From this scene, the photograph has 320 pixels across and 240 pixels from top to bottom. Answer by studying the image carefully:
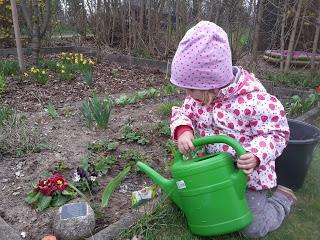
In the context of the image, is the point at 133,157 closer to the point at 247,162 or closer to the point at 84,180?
the point at 84,180

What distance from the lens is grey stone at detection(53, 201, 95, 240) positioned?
188cm

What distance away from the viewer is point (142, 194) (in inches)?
85.9

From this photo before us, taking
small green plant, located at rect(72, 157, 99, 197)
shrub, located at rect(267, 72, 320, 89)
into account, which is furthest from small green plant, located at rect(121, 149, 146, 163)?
shrub, located at rect(267, 72, 320, 89)

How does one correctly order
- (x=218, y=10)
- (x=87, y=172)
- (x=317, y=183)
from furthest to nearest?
1. (x=218, y=10)
2. (x=317, y=183)
3. (x=87, y=172)

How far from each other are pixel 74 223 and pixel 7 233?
34 centimetres

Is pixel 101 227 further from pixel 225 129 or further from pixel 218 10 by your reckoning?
pixel 218 10

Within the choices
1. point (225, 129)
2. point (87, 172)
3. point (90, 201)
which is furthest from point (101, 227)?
point (225, 129)

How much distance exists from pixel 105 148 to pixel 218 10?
3277 millimetres

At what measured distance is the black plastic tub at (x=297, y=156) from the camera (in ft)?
7.56

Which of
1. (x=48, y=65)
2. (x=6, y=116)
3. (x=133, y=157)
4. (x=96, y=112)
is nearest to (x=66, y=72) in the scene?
(x=48, y=65)

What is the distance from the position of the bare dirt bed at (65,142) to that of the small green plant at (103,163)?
0.04m

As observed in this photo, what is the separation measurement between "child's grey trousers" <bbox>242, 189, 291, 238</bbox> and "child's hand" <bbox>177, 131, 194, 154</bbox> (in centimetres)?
43

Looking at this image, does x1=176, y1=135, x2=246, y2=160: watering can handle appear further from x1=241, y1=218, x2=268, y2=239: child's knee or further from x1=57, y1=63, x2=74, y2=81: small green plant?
x1=57, y1=63, x2=74, y2=81: small green plant

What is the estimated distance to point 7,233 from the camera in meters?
1.89
